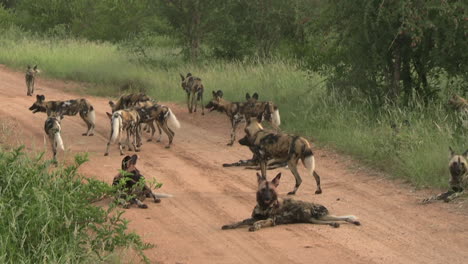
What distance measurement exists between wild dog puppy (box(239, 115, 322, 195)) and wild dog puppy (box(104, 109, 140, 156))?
7.82 feet

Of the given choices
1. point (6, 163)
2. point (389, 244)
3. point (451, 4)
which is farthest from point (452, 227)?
point (451, 4)

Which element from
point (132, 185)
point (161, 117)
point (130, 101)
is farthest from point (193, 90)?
point (132, 185)

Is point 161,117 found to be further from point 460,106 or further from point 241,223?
point 241,223

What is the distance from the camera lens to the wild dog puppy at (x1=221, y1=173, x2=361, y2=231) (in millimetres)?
6812

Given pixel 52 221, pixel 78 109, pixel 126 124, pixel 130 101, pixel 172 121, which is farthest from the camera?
pixel 130 101

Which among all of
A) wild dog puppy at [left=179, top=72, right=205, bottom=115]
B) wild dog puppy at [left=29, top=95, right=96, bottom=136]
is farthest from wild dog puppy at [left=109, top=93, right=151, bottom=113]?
wild dog puppy at [left=179, top=72, right=205, bottom=115]

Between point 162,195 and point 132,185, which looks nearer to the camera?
→ point 132,185

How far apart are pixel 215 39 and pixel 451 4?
960cm

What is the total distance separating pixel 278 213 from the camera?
699cm

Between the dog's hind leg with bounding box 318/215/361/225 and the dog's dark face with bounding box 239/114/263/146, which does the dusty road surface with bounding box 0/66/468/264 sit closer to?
the dog's hind leg with bounding box 318/215/361/225

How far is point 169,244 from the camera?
21.4ft

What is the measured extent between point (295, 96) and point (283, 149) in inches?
219

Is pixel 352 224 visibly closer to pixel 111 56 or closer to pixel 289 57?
pixel 289 57

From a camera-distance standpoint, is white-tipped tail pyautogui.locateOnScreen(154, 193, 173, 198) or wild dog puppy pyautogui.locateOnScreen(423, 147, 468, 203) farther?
white-tipped tail pyautogui.locateOnScreen(154, 193, 173, 198)
